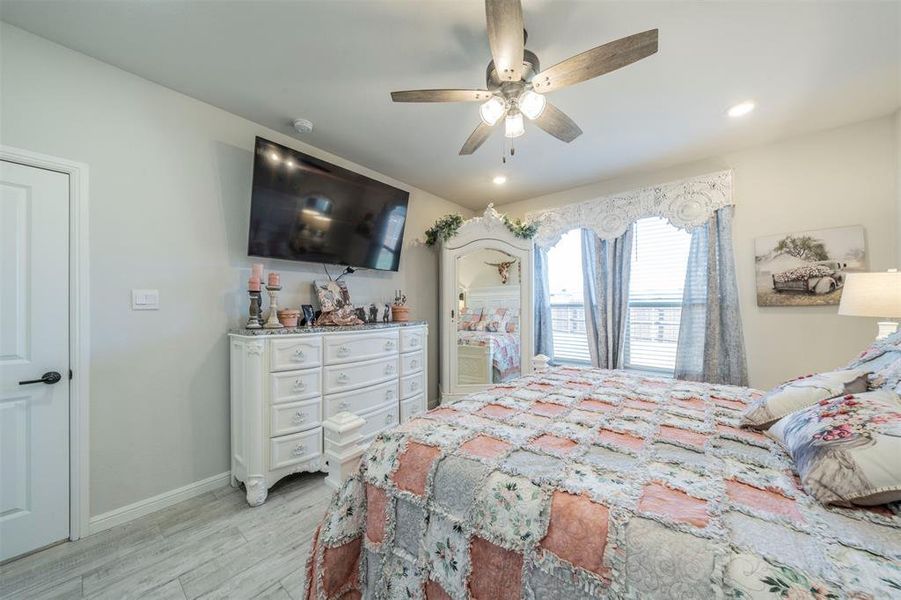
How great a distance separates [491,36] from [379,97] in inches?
43.4

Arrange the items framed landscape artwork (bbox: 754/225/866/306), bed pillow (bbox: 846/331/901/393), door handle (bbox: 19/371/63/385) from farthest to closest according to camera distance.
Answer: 1. framed landscape artwork (bbox: 754/225/866/306)
2. door handle (bbox: 19/371/63/385)
3. bed pillow (bbox: 846/331/901/393)

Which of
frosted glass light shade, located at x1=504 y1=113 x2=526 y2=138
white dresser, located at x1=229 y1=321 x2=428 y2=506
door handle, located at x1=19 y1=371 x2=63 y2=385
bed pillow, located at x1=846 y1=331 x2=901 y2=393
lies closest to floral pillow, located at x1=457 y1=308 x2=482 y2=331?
white dresser, located at x1=229 y1=321 x2=428 y2=506

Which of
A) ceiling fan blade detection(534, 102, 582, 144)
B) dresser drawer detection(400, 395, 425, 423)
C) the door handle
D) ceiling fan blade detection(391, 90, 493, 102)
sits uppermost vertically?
ceiling fan blade detection(391, 90, 493, 102)

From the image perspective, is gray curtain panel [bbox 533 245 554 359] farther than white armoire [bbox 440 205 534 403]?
Yes

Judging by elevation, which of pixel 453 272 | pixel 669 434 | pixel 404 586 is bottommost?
pixel 404 586

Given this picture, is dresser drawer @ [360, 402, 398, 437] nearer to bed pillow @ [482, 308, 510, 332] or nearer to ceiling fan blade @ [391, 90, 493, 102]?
bed pillow @ [482, 308, 510, 332]

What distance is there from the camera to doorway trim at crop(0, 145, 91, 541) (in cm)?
173

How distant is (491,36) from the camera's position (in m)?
1.30

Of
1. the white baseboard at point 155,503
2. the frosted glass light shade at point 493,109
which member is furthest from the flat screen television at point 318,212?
the white baseboard at point 155,503

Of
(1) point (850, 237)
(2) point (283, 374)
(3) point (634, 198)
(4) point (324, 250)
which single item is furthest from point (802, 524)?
(3) point (634, 198)

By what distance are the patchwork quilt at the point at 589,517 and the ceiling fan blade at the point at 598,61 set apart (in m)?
1.47

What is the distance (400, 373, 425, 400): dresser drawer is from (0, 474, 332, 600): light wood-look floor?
42.5 inches

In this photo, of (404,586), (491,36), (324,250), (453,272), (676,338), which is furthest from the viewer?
(453,272)

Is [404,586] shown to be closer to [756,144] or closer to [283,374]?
[283,374]
